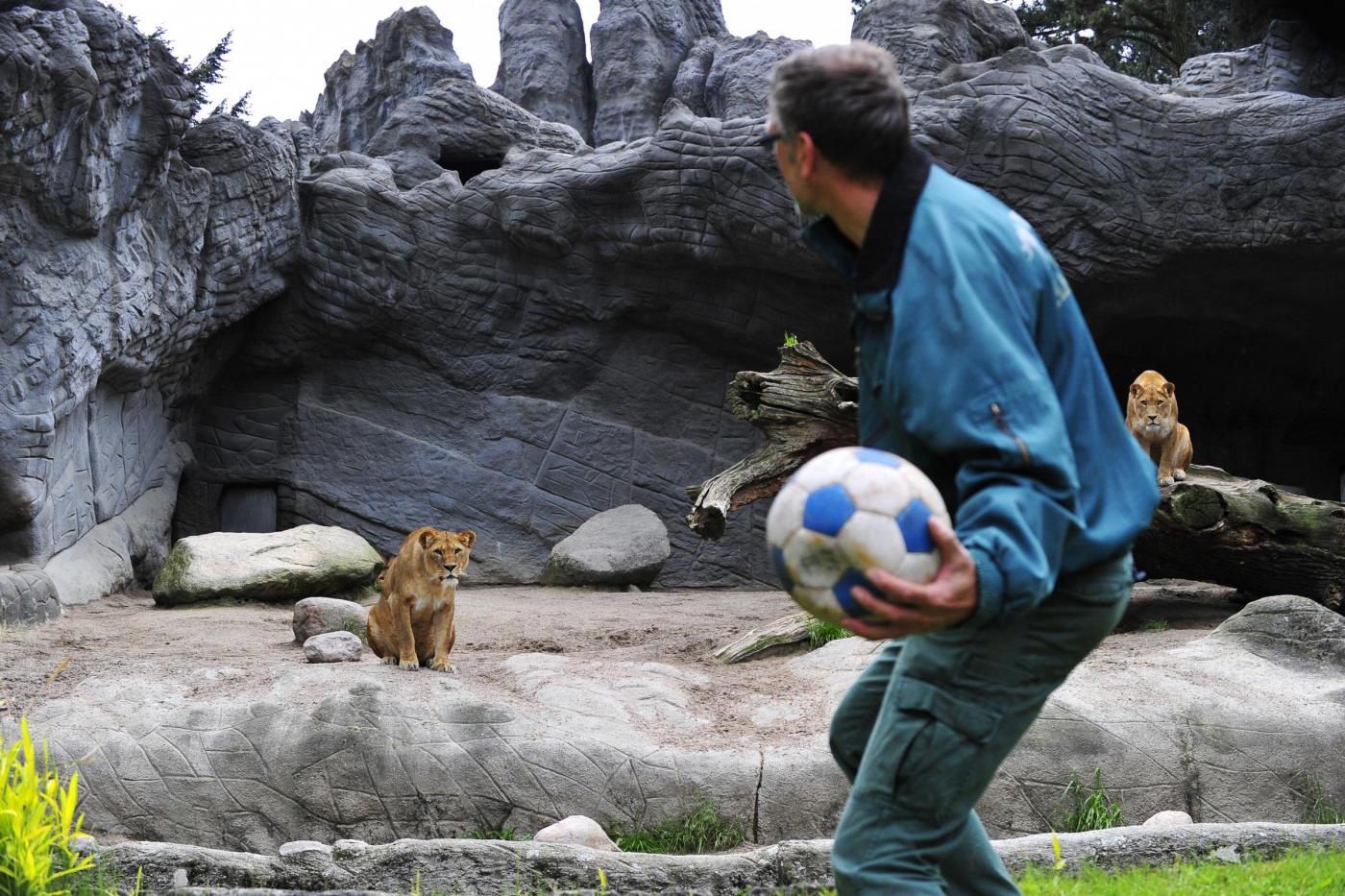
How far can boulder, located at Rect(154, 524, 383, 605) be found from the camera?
10.9m

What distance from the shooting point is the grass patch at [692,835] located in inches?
220

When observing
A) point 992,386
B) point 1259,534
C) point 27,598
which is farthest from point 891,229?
point 27,598

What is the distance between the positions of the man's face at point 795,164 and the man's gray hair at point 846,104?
0.05 ft

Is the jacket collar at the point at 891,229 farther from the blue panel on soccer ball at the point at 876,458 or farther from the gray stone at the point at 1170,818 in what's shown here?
the gray stone at the point at 1170,818

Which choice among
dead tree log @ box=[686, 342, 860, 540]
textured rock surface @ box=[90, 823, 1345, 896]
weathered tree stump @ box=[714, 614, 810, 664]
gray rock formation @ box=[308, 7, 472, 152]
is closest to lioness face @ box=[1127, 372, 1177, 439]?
dead tree log @ box=[686, 342, 860, 540]

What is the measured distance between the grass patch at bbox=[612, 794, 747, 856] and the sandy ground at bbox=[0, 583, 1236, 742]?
505 mm

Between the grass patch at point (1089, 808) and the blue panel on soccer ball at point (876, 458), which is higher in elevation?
the blue panel on soccer ball at point (876, 458)

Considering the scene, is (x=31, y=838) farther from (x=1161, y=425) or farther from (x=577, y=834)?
(x=1161, y=425)

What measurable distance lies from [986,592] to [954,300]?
471 mm

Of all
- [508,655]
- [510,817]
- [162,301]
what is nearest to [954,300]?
[510,817]

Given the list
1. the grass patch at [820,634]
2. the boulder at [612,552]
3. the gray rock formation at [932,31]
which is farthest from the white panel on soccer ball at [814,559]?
the gray rock formation at [932,31]

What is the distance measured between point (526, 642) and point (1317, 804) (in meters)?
4.92

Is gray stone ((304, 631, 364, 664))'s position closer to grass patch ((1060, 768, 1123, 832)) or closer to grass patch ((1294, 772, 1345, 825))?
grass patch ((1060, 768, 1123, 832))

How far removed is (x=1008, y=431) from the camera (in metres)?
1.99
